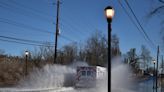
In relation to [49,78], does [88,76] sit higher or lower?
higher

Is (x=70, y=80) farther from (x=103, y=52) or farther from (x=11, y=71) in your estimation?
(x=103, y=52)

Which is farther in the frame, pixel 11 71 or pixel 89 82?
pixel 11 71

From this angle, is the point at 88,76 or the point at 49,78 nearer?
the point at 88,76

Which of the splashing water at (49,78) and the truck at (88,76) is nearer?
the truck at (88,76)

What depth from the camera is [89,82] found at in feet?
130

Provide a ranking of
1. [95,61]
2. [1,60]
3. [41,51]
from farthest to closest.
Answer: [95,61] < [41,51] < [1,60]

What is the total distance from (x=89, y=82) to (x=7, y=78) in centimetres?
1504

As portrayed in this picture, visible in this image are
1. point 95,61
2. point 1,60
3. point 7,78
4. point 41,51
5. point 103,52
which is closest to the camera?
point 7,78

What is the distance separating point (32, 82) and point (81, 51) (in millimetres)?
50334

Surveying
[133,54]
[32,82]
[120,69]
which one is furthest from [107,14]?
[133,54]

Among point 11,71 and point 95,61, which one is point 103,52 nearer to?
point 95,61

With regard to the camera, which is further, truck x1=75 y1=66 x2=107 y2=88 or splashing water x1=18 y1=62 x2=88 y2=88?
splashing water x1=18 y1=62 x2=88 y2=88

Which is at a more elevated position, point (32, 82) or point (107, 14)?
point (107, 14)

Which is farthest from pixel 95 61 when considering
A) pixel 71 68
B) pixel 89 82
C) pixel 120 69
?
pixel 89 82
